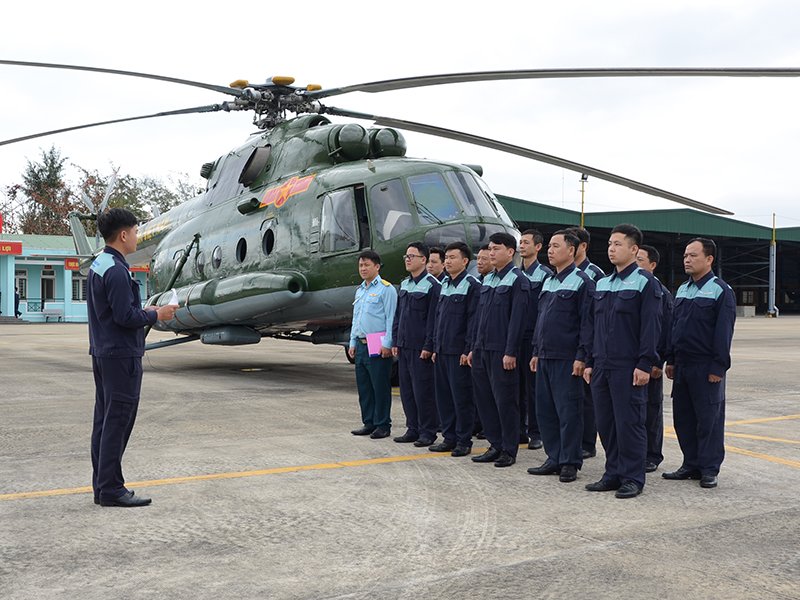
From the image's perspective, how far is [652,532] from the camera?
3.90m

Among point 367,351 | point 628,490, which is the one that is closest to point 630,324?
point 628,490

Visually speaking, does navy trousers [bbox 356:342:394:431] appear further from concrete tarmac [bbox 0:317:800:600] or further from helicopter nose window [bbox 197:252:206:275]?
helicopter nose window [bbox 197:252:206:275]

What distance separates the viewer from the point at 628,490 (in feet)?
15.5

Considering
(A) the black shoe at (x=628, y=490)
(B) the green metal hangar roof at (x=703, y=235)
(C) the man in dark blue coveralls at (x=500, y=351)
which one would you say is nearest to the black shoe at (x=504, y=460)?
(C) the man in dark blue coveralls at (x=500, y=351)

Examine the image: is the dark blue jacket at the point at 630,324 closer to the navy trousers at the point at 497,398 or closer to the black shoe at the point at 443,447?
the navy trousers at the point at 497,398

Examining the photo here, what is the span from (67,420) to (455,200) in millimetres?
5110

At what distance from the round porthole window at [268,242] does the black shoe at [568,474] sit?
667 cm


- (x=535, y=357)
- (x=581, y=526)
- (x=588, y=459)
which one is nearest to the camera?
(x=581, y=526)

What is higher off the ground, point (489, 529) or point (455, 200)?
point (455, 200)

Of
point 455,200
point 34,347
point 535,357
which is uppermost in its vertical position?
point 455,200

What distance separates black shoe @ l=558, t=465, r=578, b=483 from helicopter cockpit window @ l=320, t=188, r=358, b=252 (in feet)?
16.4

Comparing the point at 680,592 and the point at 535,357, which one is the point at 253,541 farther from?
the point at 535,357

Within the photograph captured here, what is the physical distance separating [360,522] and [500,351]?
2.12 meters

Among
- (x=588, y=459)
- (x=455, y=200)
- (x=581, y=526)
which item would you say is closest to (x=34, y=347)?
(x=455, y=200)
